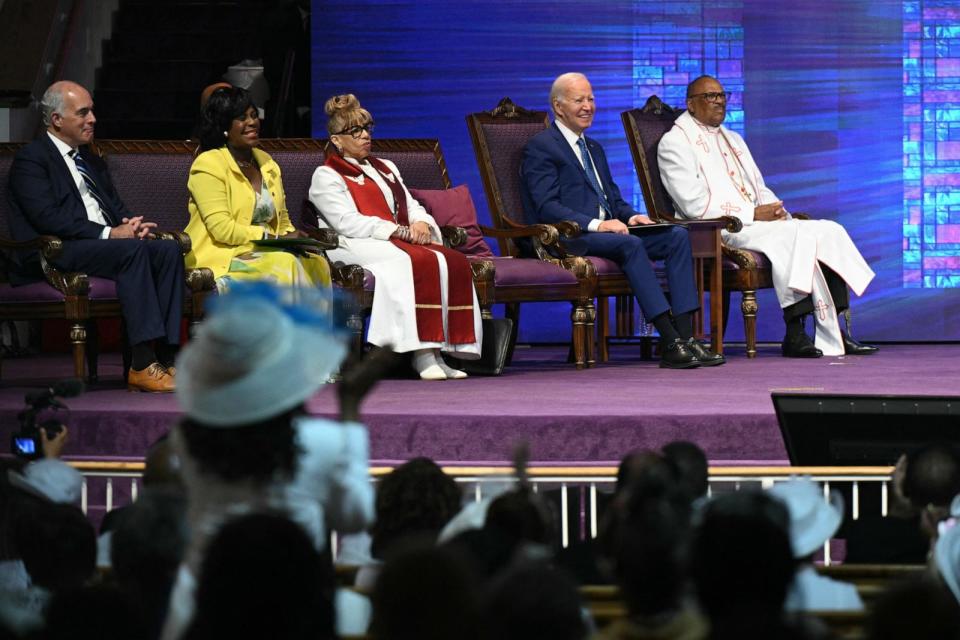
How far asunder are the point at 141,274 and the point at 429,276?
112 centimetres

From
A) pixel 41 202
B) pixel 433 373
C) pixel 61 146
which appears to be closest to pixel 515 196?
pixel 433 373

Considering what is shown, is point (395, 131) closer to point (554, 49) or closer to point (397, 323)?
point (554, 49)

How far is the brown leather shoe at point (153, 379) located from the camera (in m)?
5.54

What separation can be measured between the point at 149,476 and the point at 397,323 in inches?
134

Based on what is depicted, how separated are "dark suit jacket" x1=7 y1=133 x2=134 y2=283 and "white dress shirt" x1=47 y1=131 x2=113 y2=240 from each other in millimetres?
29

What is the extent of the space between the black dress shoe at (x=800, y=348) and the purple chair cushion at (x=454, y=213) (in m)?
1.40

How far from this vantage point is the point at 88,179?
590 cm

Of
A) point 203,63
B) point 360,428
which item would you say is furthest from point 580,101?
point 360,428

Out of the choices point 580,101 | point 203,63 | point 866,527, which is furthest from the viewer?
point 203,63

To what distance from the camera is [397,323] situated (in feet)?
19.8

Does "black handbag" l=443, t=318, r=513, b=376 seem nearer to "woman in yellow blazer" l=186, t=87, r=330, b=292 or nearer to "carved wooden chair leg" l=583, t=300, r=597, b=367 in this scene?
"carved wooden chair leg" l=583, t=300, r=597, b=367

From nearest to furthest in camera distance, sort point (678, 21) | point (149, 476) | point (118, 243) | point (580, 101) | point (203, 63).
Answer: point (149, 476) < point (118, 243) < point (580, 101) < point (678, 21) < point (203, 63)

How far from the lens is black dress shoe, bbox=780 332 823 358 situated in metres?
6.94

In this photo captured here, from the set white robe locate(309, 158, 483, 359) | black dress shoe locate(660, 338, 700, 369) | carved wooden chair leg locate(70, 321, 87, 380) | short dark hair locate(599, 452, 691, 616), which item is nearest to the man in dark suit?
carved wooden chair leg locate(70, 321, 87, 380)
